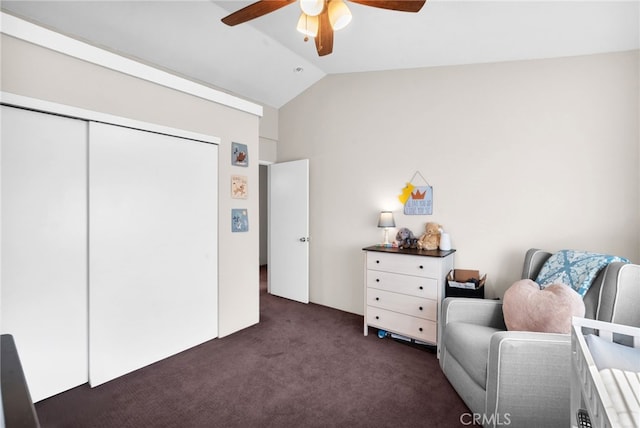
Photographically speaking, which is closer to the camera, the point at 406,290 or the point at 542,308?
the point at 542,308

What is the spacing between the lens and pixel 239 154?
3064 mm

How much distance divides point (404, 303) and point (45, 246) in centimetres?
271

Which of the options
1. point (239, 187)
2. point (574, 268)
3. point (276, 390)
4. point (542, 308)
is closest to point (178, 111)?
point (239, 187)

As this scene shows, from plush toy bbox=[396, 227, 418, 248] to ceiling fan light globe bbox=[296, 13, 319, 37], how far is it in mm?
2026

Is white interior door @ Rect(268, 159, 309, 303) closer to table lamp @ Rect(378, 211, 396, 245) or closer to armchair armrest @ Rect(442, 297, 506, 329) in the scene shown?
table lamp @ Rect(378, 211, 396, 245)

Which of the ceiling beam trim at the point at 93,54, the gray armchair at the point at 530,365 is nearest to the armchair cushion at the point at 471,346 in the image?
A: the gray armchair at the point at 530,365

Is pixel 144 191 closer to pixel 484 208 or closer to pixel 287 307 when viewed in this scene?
pixel 287 307

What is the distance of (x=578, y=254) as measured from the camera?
2125 mm

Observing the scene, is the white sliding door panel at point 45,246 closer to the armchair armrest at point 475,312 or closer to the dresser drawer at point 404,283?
the dresser drawer at point 404,283

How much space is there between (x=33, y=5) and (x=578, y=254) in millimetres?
4265

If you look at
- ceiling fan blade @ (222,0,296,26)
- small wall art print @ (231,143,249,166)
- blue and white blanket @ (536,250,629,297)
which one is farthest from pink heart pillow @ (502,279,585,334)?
small wall art print @ (231,143,249,166)

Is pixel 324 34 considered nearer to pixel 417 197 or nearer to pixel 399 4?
pixel 399 4

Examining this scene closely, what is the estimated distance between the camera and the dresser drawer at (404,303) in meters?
2.67

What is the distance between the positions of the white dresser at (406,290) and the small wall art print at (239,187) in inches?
53.8
